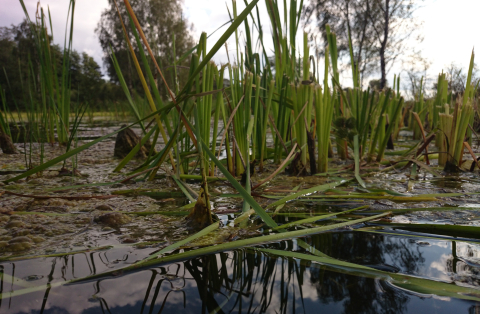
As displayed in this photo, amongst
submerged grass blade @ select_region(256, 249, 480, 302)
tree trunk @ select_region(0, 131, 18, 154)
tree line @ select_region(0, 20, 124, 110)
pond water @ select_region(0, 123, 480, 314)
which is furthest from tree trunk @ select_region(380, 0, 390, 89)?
submerged grass blade @ select_region(256, 249, 480, 302)

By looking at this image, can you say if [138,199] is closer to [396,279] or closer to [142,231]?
[142,231]

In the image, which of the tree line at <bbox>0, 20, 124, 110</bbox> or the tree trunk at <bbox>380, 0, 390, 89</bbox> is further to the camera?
the tree trunk at <bbox>380, 0, 390, 89</bbox>

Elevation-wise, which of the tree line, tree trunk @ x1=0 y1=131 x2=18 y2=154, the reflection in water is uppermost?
the tree line

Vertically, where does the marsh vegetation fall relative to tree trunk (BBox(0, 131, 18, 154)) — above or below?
below

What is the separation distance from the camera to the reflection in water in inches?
17.4

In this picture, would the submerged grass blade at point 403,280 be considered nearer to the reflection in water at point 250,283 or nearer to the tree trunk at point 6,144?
the reflection in water at point 250,283

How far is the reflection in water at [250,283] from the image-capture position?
441 mm

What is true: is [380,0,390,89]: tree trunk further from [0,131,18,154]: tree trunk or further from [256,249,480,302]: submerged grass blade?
[256,249,480,302]: submerged grass blade

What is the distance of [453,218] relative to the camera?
2.68ft

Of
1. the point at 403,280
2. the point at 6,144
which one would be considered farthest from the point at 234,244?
the point at 6,144

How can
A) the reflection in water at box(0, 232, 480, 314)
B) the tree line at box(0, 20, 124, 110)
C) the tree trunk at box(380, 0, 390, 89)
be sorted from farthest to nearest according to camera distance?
the tree trunk at box(380, 0, 390, 89) → the tree line at box(0, 20, 124, 110) → the reflection in water at box(0, 232, 480, 314)

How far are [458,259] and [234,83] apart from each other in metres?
0.96

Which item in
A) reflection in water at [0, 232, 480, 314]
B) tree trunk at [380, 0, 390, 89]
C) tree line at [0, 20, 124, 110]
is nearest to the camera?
reflection in water at [0, 232, 480, 314]

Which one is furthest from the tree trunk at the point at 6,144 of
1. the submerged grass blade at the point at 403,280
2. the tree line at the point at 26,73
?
the submerged grass blade at the point at 403,280
